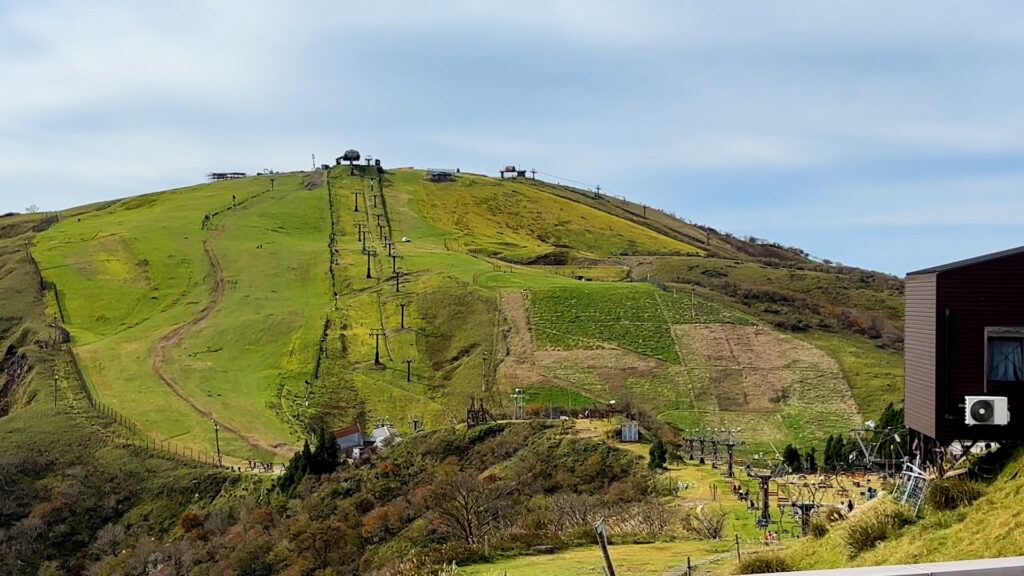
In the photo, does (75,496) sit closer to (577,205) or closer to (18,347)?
(18,347)

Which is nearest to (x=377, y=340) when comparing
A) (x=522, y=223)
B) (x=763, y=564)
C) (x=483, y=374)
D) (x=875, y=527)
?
(x=483, y=374)

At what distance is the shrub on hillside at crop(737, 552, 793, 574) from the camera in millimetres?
15219

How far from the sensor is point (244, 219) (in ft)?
434

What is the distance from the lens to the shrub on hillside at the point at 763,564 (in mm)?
15219

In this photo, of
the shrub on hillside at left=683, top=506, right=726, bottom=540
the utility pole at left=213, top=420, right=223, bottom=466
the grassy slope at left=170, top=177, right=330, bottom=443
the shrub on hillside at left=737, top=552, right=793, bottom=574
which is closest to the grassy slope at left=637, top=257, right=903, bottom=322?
the grassy slope at left=170, top=177, right=330, bottom=443

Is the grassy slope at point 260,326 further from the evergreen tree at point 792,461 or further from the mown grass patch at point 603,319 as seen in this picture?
the evergreen tree at point 792,461

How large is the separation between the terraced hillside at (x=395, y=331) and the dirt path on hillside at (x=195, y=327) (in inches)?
10.0

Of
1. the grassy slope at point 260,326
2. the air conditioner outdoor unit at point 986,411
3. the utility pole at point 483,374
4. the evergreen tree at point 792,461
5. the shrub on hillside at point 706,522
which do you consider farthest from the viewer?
the grassy slope at point 260,326

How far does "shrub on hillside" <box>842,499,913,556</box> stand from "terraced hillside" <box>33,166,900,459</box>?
45292 millimetres

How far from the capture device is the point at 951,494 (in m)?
16.3

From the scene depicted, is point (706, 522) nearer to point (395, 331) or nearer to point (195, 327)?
point (395, 331)

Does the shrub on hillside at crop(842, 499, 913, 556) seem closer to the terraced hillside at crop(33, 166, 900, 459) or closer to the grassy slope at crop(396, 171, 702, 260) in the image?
the terraced hillside at crop(33, 166, 900, 459)

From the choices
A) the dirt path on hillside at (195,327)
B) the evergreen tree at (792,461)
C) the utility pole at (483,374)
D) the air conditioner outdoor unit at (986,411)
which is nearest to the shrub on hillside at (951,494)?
the air conditioner outdoor unit at (986,411)

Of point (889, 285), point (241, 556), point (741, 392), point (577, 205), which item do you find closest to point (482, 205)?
point (577, 205)
